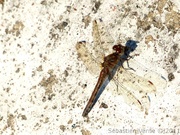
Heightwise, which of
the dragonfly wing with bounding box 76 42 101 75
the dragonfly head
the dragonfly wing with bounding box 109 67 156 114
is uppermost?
the dragonfly head

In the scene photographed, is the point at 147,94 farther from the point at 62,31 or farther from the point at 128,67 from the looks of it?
the point at 62,31

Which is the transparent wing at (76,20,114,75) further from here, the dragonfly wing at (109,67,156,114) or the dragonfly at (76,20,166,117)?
the dragonfly wing at (109,67,156,114)

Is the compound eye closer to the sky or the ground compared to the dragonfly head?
closer to the ground

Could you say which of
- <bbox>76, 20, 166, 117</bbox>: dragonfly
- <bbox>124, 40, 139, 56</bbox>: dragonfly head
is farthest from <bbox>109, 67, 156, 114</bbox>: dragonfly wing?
<bbox>124, 40, 139, 56</bbox>: dragonfly head

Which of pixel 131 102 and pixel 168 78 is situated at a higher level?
pixel 168 78

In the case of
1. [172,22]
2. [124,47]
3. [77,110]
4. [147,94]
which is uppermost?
[172,22]

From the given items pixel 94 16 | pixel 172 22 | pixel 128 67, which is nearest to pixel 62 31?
pixel 94 16

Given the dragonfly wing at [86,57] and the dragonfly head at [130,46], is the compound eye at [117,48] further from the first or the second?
the dragonfly wing at [86,57]

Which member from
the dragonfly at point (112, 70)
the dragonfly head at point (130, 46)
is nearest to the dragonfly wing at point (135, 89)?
the dragonfly at point (112, 70)

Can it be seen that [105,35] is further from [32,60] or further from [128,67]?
[32,60]
